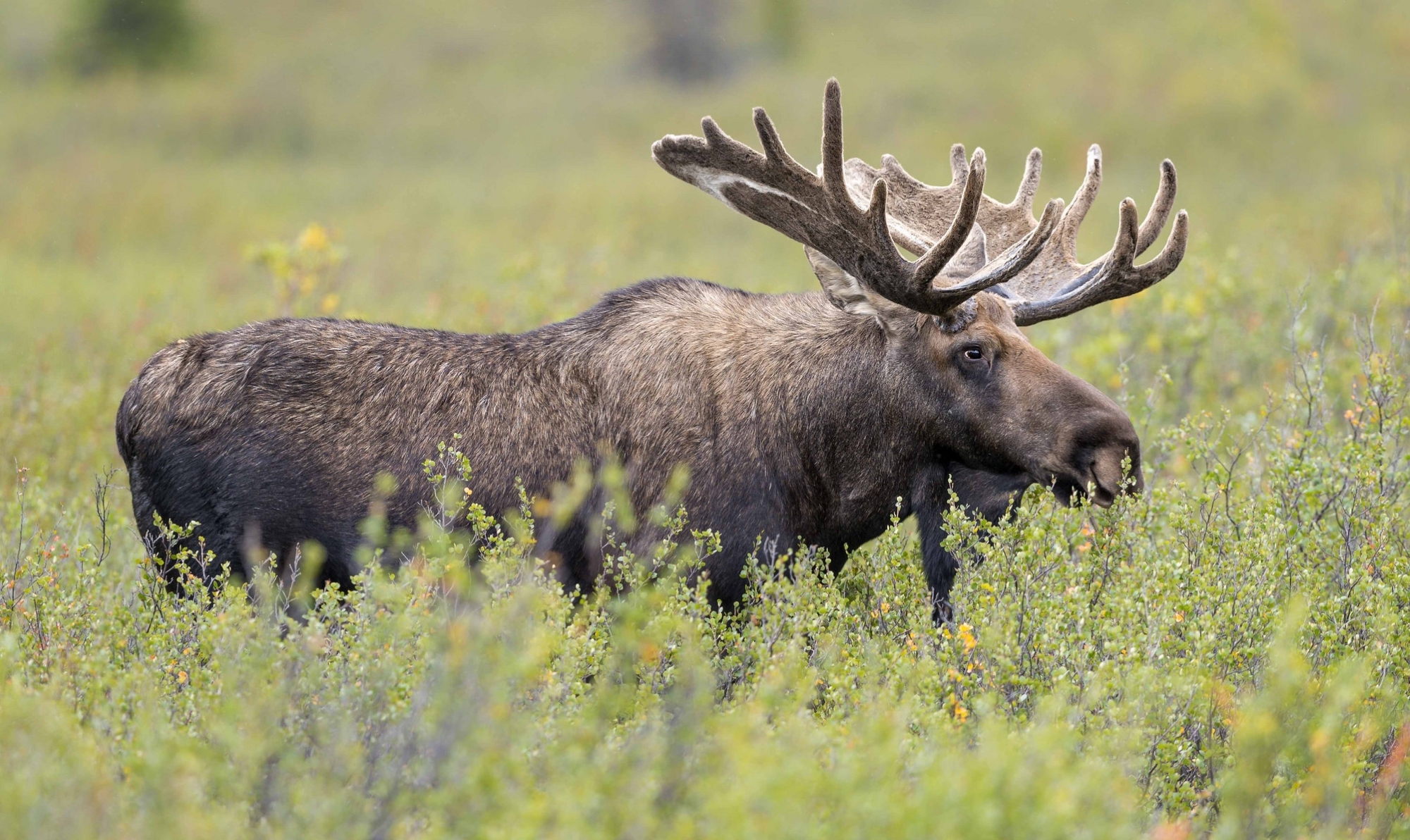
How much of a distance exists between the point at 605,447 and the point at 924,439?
119 cm

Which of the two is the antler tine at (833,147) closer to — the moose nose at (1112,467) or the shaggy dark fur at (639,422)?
the shaggy dark fur at (639,422)

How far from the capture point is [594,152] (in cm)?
2303

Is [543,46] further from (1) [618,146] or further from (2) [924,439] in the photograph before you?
(2) [924,439]

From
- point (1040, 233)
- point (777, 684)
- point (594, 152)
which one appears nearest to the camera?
point (777, 684)

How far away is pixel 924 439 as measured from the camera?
16.3 feet

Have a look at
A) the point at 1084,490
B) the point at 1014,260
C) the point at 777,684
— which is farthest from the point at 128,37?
the point at 777,684

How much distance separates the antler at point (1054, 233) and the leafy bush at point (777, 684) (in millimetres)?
783

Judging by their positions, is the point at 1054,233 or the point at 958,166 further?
the point at 958,166

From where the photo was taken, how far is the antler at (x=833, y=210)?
455 cm

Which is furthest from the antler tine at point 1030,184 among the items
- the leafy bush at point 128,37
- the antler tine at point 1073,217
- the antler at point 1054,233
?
the leafy bush at point 128,37

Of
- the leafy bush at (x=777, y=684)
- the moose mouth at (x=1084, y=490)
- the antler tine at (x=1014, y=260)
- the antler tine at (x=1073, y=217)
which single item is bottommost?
the leafy bush at (x=777, y=684)

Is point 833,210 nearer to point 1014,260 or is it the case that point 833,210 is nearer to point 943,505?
point 1014,260

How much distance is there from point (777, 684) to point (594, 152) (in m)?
20.7

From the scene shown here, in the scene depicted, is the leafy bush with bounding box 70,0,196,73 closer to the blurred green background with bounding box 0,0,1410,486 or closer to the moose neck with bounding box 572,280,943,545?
the blurred green background with bounding box 0,0,1410,486
